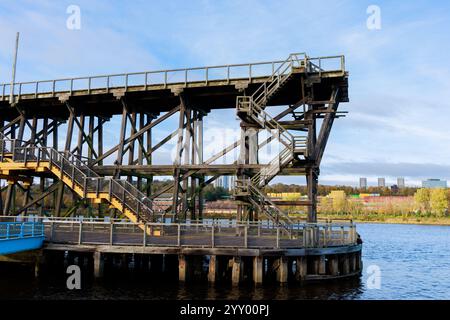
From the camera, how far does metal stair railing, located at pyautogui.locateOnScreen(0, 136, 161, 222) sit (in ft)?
93.9

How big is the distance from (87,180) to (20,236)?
26.0 ft

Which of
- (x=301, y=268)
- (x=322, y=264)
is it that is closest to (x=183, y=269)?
(x=301, y=268)

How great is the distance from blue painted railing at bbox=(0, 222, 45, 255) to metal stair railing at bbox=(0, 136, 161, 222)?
5675mm

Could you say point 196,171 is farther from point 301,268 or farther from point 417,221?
point 417,221

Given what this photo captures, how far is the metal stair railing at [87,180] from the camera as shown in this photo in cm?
2862

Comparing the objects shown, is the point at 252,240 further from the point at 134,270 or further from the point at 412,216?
the point at 412,216

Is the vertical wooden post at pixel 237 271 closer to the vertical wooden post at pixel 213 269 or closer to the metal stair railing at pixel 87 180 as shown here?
the vertical wooden post at pixel 213 269

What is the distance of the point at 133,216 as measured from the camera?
28.5 metres

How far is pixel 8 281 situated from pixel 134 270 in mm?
6861

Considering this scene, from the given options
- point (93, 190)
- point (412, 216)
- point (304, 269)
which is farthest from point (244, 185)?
point (412, 216)

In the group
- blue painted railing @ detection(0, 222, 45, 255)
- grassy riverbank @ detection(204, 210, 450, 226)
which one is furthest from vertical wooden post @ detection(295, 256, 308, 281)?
grassy riverbank @ detection(204, 210, 450, 226)

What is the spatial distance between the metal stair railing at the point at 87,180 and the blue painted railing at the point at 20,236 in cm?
567

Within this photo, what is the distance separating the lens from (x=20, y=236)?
22.9 metres

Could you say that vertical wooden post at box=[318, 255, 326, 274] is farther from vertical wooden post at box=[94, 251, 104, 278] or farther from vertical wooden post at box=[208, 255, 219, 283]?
vertical wooden post at box=[94, 251, 104, 278]
